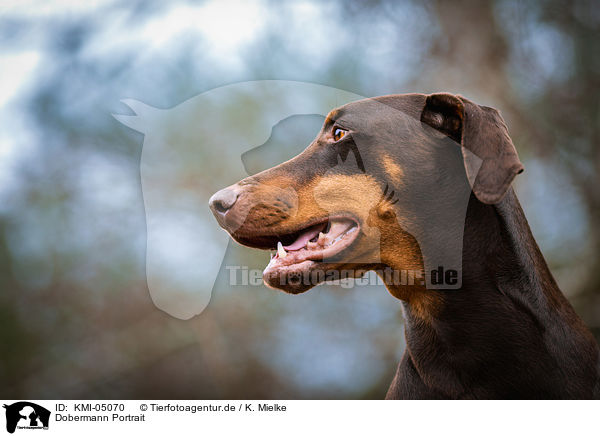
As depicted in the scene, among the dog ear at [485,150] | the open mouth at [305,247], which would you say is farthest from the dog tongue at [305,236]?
the dog ear at [485,150]

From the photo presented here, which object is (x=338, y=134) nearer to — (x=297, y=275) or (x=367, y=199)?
(x=367, y=199)

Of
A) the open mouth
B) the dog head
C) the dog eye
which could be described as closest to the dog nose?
the dog head

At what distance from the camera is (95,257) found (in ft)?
10.8

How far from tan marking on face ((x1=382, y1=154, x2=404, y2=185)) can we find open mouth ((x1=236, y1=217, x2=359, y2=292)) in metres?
Answer: 0.21

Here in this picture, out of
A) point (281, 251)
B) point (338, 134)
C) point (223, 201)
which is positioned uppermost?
point (338, 134)

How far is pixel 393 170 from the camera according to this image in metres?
1.84
